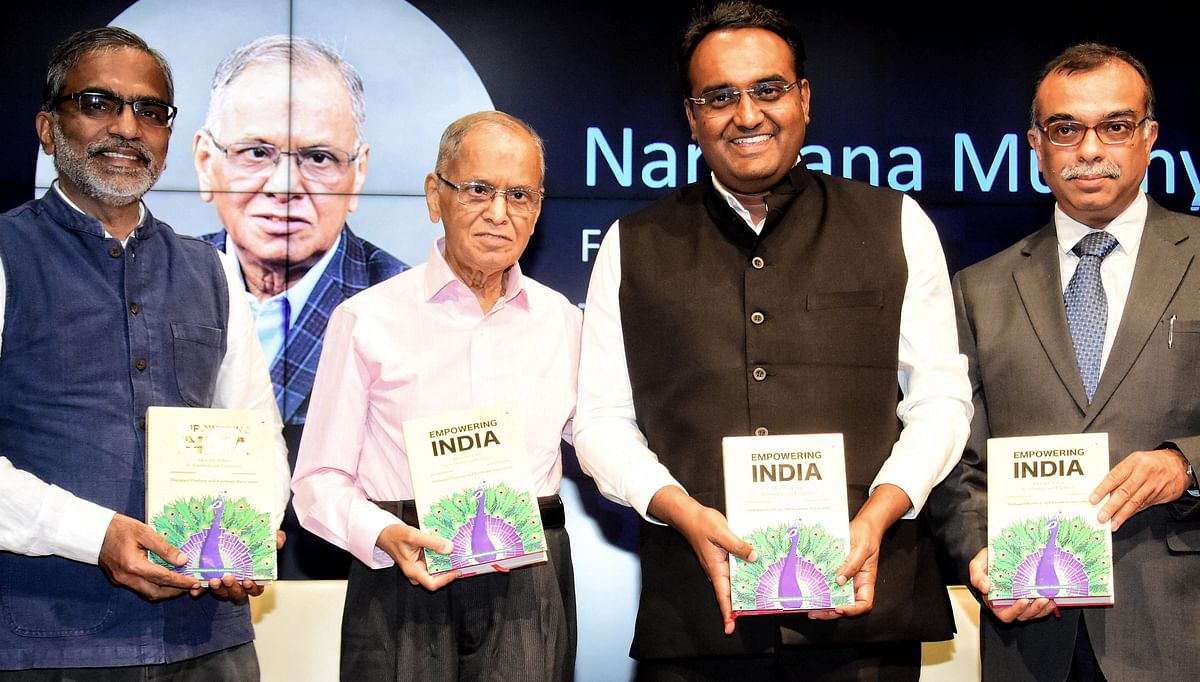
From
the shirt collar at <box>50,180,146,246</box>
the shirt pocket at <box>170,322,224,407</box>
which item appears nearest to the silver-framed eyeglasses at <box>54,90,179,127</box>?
the shirt collar at <box>50,180,146,246</box>

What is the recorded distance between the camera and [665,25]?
4.75m

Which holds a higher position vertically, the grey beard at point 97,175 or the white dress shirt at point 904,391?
the grey beard at point 97,175

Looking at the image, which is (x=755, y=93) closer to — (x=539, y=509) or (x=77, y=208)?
(x=539, y=509)

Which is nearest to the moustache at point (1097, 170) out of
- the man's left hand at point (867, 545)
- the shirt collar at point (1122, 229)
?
the shirt collar at point (1122, 229)

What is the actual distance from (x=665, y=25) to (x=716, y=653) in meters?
3.31

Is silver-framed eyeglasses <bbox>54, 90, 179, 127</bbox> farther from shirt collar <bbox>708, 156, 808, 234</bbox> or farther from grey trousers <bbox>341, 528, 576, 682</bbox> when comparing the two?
shirt collar <bbox>708, 156, 808, 234</bbox>

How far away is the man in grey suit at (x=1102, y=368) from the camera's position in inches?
88.0

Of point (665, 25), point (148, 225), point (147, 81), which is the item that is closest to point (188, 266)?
point (148, 225)

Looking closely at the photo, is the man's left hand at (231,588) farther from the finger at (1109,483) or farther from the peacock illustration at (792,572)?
the finger at (1109,483)

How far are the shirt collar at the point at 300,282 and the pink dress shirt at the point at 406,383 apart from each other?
2294 millimetres

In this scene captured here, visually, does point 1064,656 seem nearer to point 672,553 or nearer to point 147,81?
point 672,553

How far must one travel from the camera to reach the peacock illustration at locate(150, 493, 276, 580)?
2.18 m

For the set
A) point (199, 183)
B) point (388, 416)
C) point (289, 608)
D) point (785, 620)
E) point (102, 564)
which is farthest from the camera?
point (199, 183)

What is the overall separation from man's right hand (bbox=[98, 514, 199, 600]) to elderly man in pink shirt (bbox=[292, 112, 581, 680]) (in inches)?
11.4
